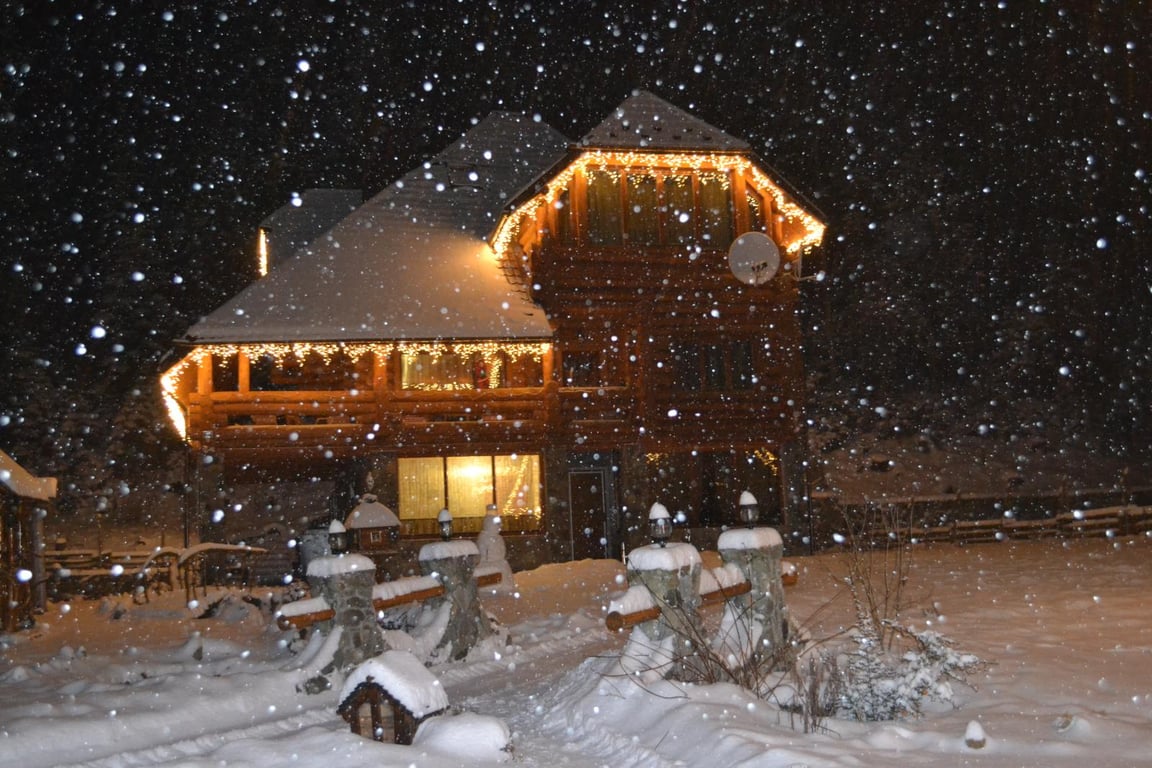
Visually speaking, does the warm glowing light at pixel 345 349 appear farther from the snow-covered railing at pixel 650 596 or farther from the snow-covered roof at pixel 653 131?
the snow-covered railing at pixel 650 596

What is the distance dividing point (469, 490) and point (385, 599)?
11.6 m

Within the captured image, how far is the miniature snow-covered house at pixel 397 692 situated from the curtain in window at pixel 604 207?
55.3ft

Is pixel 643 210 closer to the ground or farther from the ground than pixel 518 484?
farther from the ground

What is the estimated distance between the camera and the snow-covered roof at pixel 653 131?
863 inches

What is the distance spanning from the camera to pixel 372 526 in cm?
1850

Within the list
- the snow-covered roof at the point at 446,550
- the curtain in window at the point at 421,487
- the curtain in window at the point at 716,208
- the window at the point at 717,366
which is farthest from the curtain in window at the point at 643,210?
the snow-covered roof at the point at 446,550

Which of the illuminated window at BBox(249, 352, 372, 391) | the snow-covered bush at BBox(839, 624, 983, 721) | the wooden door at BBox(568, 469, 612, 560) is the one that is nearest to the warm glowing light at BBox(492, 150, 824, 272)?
the illuminated window at BBox(249, 352, 372, 391)

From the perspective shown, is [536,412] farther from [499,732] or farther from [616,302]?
[499,732]

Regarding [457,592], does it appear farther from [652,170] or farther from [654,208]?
[652,170]

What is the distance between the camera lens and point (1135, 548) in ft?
63.1

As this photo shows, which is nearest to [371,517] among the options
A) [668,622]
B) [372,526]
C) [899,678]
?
[372,526]

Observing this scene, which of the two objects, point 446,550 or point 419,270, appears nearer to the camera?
point 446,550

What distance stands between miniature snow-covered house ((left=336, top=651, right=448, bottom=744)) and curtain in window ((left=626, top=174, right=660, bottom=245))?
56.4ft

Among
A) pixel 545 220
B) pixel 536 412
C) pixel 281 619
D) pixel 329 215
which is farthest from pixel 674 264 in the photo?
pixel 281 619
